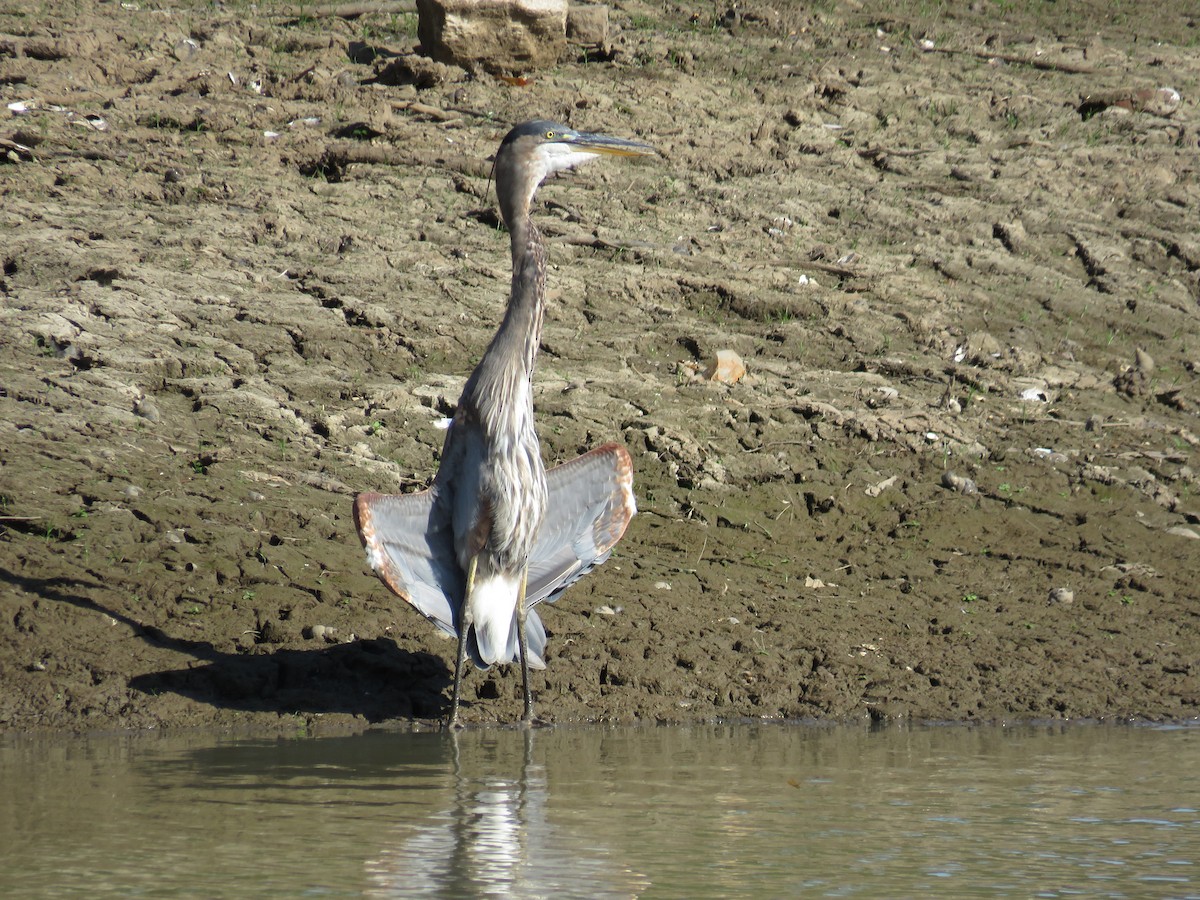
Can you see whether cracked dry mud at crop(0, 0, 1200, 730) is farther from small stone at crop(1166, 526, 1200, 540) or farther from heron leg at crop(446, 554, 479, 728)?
heron leg at crop(446, 554, 479, 728)

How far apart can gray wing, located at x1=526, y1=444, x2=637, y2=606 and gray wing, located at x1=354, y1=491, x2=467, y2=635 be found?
41cm

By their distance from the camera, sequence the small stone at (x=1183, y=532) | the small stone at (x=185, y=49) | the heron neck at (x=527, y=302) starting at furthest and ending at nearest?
the small stone at (x=185, y=49)
the small stone at (x=1183, y=532)
the heron neck at (x=527, y=302)

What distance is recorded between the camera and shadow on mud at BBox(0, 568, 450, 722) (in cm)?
671

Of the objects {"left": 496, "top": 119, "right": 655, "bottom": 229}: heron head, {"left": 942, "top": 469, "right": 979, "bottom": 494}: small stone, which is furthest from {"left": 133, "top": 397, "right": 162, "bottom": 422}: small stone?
{"left": 942, "top": 469, "right": 979, "bottom": 494}: small stone

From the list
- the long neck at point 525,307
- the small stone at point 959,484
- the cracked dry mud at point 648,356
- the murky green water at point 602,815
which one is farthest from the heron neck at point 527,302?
the small stone at point 959,484

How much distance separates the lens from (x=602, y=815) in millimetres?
4914

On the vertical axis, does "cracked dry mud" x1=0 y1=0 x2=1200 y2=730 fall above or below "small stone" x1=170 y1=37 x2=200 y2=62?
below

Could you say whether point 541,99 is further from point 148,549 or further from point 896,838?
point 896,838

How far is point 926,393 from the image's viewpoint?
1032 centimetres

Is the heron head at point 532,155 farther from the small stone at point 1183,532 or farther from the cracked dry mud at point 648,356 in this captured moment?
the small stone at point 1183,532

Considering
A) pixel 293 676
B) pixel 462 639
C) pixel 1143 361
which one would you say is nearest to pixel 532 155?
pixel 462 639

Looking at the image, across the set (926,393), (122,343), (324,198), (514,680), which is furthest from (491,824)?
(324,198)

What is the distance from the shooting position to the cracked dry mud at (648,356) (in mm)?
7227

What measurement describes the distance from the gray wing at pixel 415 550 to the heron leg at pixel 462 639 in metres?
0.05
